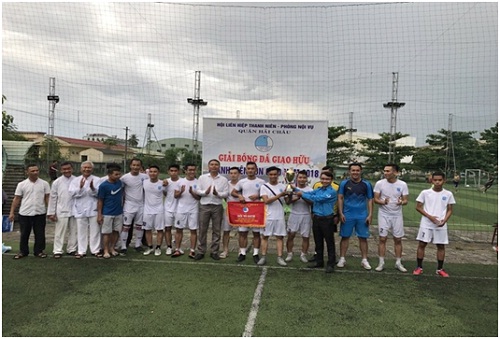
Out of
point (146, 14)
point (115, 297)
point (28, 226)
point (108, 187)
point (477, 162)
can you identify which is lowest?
point (115, 297)

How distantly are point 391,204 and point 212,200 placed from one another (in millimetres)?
2828

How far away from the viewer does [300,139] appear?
752cm

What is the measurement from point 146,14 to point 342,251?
687cm

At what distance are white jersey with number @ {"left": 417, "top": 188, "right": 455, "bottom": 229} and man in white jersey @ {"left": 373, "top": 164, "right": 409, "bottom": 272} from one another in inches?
11.2

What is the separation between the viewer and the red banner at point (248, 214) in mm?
5816

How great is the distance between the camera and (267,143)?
7.59 meters


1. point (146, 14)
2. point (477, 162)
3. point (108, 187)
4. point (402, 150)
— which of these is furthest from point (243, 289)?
point (402, 150)

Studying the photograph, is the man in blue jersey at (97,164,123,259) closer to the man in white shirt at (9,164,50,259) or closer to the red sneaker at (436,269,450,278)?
the man in white shirt at (9,164,50,259)

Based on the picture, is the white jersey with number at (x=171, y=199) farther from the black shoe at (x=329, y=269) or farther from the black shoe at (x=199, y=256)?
the black shoe at (x=329, y=269)

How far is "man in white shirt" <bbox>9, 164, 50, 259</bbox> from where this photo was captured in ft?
19.3

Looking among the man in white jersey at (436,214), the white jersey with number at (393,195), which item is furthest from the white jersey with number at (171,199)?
the man in white jersey at (436,214)

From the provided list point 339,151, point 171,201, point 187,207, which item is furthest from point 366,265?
point 339,151

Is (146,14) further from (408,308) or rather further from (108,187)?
(408,308)

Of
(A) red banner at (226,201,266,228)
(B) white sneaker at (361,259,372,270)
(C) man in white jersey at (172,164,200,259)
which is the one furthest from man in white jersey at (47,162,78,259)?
(B) white sneaker at (361,259,372,270)
